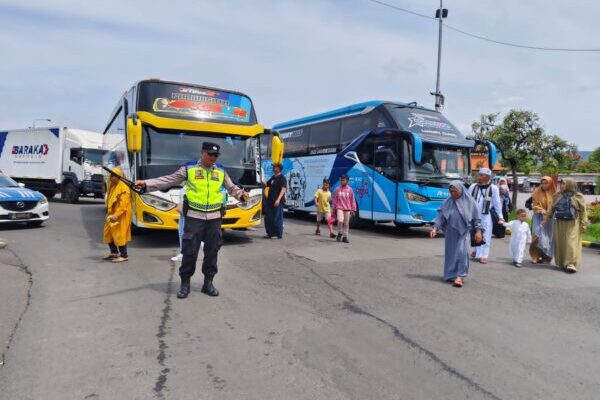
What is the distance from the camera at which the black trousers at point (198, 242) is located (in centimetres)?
563

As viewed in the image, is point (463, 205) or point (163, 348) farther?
point (463, 205)

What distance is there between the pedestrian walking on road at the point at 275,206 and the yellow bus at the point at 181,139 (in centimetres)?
100

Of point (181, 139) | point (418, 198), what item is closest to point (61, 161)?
point (181, 139)

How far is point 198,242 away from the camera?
5.68 meters

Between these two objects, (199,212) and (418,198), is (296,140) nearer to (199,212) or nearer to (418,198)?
A: (418,198)

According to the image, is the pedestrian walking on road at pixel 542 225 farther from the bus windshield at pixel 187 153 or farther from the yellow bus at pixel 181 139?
the bus windshield at pixel 187 153

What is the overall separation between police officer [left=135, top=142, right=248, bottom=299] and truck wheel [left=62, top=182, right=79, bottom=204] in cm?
1750

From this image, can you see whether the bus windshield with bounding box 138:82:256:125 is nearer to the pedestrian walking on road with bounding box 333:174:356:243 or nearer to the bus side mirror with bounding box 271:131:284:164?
the bus side mirror with bounding box 271:131:284:164

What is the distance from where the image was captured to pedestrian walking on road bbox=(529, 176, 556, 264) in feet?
28.7

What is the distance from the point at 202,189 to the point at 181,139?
164 inches

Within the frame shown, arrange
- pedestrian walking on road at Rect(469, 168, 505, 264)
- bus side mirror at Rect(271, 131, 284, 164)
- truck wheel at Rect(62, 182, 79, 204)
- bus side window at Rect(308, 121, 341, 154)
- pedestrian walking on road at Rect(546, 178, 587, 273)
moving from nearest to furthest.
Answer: pedestrian walking on road at Rect(546, 178, 587, 273) → pedestrian walking on road at Rect(469, 168, 505, 264) → bus side mirror at Rect(271, 131, 284, 164) → bus side window at Rect(308, 121, 341, 154) → truck wheel at Rect(62, 182, 79, 204)

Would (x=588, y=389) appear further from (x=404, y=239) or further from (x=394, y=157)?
(x=394, y=157)

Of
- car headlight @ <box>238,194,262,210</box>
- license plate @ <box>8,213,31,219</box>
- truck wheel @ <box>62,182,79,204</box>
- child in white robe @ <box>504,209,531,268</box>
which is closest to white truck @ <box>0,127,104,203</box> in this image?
truck wheel @ <box>62,182,79,204</box>

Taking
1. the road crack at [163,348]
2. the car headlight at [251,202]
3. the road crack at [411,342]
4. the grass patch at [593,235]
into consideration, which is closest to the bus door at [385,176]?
the car headlight at [251,202]
